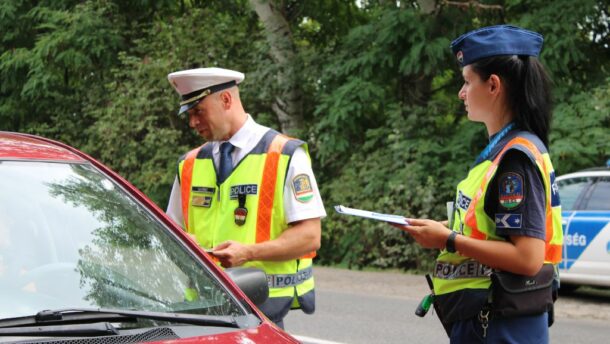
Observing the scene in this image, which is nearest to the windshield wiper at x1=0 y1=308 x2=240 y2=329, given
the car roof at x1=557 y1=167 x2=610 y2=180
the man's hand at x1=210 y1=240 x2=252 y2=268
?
the man's hand at x1=210 y1=240 x2=252 y2=268

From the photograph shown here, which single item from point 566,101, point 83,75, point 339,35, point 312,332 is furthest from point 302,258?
point 83,75

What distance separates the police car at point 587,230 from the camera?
10625mm

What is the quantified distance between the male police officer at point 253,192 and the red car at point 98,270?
746 mm

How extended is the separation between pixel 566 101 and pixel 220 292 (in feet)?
37.6

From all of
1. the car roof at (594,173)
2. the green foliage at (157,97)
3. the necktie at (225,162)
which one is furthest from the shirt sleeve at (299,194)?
the green foliage at (157,97)

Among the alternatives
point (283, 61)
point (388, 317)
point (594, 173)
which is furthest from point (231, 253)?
point (283, 61)

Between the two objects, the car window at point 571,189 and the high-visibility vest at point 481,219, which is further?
the car window at point 571,189

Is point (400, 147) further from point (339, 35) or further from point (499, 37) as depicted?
point (499, 37)

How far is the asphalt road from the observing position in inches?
347

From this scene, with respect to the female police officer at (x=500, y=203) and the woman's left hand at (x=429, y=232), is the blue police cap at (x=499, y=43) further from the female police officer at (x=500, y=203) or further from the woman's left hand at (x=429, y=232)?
the woman's left hand at (x=429, y=232)

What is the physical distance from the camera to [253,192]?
4.03 meters

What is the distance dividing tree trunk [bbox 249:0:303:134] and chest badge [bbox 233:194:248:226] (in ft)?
44.5

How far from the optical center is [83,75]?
2198 centimetres

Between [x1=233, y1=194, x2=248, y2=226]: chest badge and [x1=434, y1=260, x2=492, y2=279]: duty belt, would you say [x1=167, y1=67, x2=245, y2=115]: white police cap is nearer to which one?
[x1=233, y1=194, x2=248, y2=226]: chest badge
